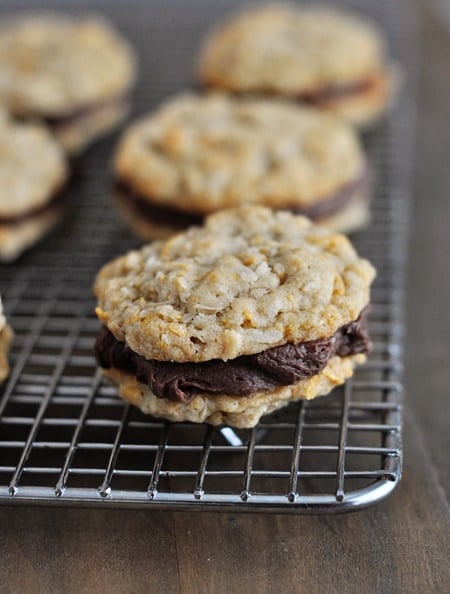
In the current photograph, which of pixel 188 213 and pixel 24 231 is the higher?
pixel 188 213

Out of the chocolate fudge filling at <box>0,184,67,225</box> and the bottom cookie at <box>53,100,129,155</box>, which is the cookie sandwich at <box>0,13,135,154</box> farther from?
the chocolate fudge filling at <box>0,184,67,225</box>

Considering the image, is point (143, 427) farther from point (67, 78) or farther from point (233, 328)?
point (67, 78)

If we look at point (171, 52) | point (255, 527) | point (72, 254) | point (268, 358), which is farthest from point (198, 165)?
point (171, 52)

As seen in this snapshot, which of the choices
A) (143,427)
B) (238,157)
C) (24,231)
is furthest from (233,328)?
(24,231)

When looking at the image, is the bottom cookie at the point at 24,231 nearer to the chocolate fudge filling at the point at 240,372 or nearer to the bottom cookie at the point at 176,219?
the bottom cookie at the point at 176,219

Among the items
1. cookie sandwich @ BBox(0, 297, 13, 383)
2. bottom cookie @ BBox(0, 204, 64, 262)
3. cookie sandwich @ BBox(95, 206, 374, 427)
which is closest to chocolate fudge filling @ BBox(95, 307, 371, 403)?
cookie sandwich @ BBox(95, 206, 374, 427)

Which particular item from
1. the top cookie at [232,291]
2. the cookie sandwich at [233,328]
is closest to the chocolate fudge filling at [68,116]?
the top cookie at [232,291]
